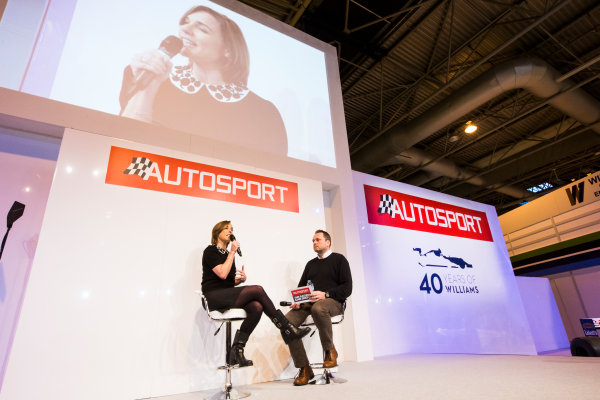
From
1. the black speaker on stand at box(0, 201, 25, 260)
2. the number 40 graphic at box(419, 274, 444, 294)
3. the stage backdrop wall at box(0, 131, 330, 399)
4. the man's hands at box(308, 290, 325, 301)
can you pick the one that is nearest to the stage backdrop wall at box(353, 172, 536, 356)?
the number 40 graphic at box(419, 274, 444, 294)

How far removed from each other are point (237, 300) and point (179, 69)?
2753mm

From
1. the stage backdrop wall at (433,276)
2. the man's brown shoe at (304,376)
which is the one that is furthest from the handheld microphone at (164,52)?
the man's brown shoe at (304,376)

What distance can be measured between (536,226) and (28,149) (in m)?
11.6

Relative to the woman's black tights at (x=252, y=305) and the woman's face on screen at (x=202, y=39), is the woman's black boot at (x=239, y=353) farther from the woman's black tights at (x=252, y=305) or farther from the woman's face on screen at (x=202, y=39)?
the woman's face on screen at (x=202, y=39)

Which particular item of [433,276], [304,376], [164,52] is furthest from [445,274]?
[164,52]

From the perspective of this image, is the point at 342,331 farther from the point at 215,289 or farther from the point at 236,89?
the point at 236,89

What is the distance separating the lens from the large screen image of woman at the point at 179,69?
3189mm

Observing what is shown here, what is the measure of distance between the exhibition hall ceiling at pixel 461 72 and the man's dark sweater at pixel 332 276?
4.09 meters

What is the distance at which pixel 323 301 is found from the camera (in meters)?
2.70

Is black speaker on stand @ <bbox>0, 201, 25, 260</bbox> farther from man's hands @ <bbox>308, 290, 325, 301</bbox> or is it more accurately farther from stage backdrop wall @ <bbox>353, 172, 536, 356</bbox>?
stage backdrop wall @ <bbox>353, 172, 536, 356</bbox>

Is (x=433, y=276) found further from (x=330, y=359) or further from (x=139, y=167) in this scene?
(x=139, y=167)

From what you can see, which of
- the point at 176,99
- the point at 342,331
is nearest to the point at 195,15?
the point at 176,99

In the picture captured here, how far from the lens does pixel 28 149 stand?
3.11 metres

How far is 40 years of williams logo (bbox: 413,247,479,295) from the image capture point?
A: 504cm
